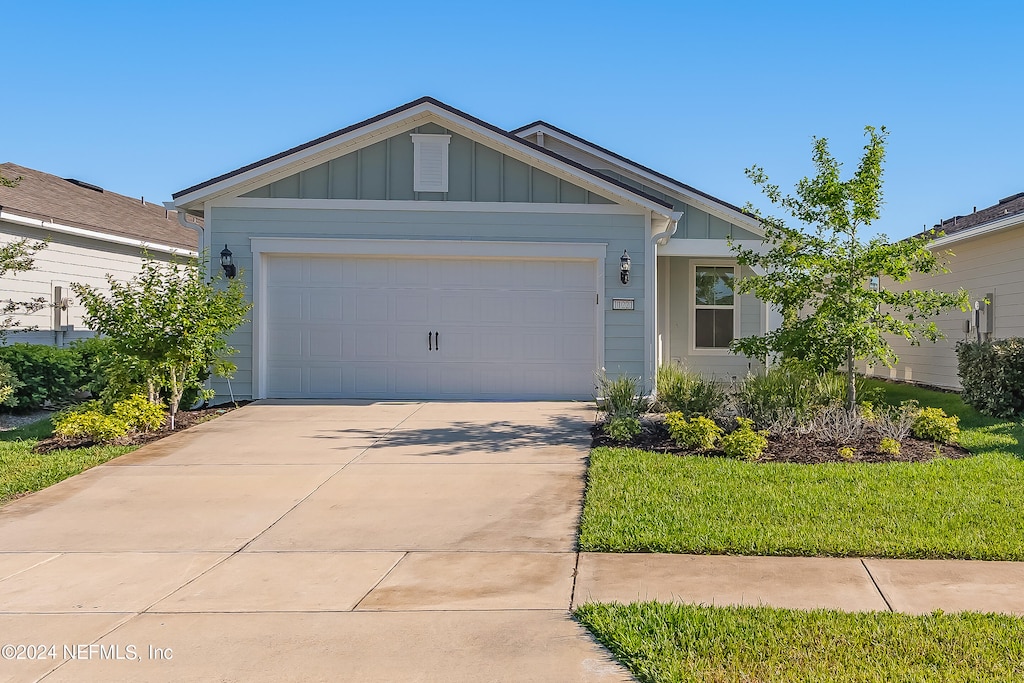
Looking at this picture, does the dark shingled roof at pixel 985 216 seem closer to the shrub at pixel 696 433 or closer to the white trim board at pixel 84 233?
the shrub at pixel 696 433

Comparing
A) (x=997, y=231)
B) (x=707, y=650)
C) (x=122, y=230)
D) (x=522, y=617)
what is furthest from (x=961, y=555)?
(x=122, y=230)

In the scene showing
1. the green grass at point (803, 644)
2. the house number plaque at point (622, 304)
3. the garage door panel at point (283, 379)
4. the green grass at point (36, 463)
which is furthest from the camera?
the garage door panel at point (283, 379)

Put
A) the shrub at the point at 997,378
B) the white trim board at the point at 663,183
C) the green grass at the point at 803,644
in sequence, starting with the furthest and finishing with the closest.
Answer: the white trim board at the point at 663,183 < the shrub at the point at 997,378 < the green grass at the point at 803,644

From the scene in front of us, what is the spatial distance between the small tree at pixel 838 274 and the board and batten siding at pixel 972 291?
4.28 m

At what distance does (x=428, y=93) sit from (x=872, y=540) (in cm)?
975

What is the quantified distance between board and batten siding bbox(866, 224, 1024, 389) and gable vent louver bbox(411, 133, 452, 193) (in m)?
8.00

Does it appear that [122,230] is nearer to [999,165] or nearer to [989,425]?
[989,425]

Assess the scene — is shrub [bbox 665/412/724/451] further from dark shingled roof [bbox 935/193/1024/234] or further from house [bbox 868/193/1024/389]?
dark shingled roof [bbox 935/193/1024/234]

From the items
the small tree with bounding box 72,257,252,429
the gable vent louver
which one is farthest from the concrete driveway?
the gable vent louver

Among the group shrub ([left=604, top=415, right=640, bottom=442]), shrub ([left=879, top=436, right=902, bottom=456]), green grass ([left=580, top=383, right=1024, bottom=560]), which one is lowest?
green grass ([left=580, top=383, right=1024, bottom=560])

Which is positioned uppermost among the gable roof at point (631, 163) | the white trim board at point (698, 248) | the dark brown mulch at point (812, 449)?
the gable roof at point (631, 163)

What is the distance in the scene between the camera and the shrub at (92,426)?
9.72 meters

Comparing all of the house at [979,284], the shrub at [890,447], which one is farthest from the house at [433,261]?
the house at [979,284]

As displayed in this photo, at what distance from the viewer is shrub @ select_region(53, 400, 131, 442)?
9.72 meters
